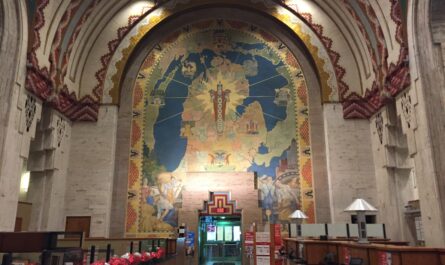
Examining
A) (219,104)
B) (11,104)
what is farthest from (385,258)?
(219,104)

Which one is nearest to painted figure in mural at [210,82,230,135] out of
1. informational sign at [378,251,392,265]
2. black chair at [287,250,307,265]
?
black chair at [287,250,307,265]

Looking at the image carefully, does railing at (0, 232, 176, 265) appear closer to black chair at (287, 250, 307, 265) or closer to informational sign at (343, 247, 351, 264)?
informational sign at (343, 247, 351, 264)

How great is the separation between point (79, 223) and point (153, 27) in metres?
8.06

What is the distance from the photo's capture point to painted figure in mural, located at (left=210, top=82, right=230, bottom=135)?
1545cm

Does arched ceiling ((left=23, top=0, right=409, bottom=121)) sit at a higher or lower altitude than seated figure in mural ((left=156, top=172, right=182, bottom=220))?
higher

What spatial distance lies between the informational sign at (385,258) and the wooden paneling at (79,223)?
411 inches

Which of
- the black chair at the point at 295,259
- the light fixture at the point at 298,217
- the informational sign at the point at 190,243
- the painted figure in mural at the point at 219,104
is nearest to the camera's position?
the black chair at the point at 295,259

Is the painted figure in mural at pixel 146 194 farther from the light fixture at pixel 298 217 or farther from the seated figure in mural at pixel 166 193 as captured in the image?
the light fixture at pixel 298 217

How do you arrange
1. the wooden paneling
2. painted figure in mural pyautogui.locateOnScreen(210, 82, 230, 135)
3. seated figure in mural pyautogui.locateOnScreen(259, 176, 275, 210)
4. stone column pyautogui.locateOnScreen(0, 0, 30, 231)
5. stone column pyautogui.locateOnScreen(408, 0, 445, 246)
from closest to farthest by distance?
1. stone column pyautogui.locateOnScreen(408, 0, 445, 246)
2. stone column pyautogui.locateOnScreen(0, 0, 30, 231)
3. the wooden paneling
4. seated figure in mural pyautogui.locateOnScreen(259, 176, 275, 210)
5. painted figure in mural pyautogui.locateOnScreen(210, 82, 230, 135)

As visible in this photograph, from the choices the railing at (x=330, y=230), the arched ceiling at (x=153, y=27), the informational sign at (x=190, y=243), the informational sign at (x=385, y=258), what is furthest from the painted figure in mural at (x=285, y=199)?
the informational sign at (x=385, y=258)

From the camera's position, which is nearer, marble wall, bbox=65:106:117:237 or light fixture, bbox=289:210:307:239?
light fixture, bbox=289:210:307:239

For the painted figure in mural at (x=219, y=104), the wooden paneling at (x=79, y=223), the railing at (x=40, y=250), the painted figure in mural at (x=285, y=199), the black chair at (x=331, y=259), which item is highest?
the painted figure in mural at (x=219, y=104)

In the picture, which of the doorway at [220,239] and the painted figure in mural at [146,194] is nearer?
the painted figure in mural at [146,194]

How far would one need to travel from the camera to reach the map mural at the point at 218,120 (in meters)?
14.5
